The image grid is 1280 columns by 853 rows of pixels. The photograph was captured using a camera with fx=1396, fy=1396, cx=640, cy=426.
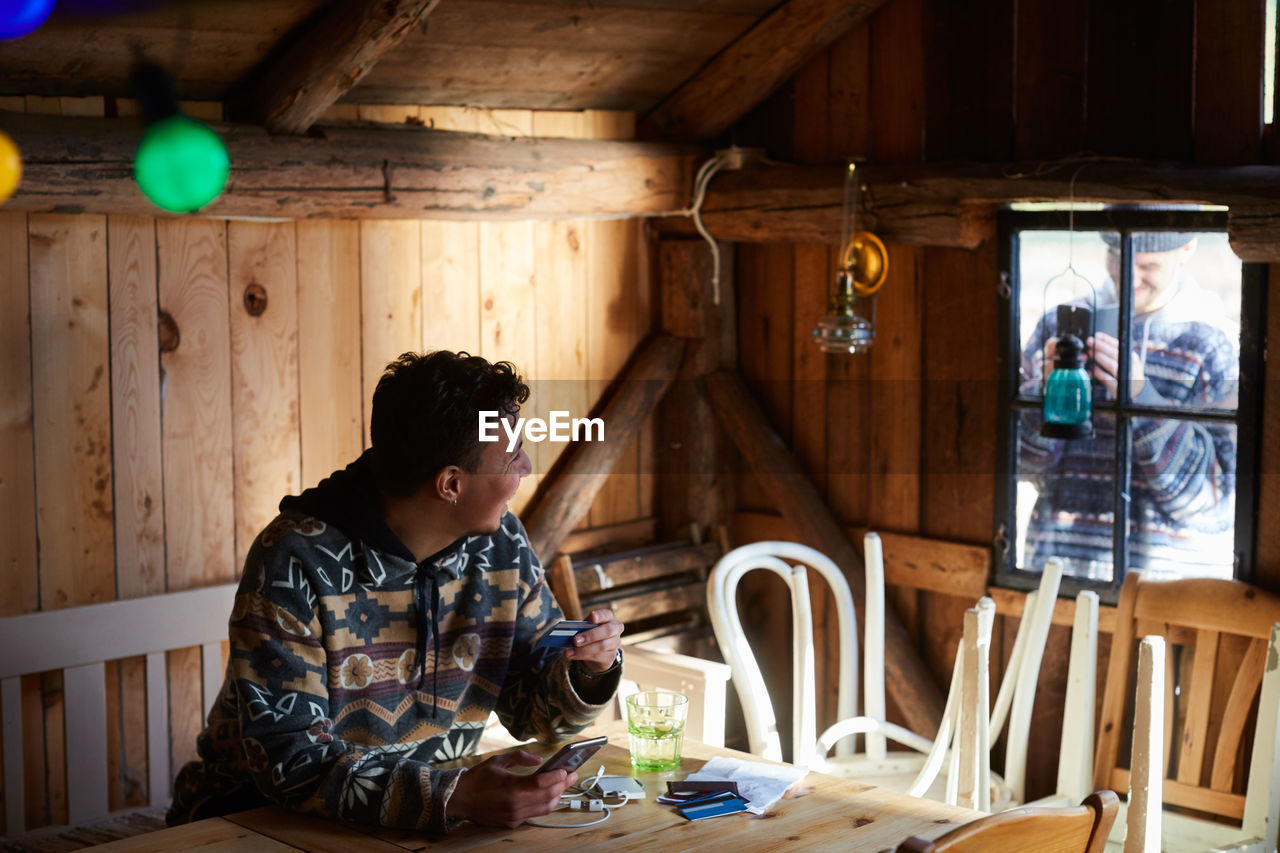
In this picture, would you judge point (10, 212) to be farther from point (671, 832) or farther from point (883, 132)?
point (883, 132)

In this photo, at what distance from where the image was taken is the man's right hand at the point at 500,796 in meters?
1.95

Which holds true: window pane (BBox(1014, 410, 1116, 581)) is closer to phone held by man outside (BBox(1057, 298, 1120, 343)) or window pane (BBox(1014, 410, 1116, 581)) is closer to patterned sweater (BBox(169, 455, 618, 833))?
phone held by man outside (BBox(1057, 298, 1120, 343))

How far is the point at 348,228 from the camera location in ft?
11.7

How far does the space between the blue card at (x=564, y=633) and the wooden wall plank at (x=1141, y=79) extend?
1.93 m

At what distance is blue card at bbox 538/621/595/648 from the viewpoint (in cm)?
231

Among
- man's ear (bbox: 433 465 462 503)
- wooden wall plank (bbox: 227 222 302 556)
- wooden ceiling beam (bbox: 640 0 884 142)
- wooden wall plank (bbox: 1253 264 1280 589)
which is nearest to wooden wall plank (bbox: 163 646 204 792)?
wooden wall plank (bbox: 227 222 302 556)

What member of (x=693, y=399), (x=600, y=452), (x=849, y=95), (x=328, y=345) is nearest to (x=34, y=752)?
(x=328, y=345)

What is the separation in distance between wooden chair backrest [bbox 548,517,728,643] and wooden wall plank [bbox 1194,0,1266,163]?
1.86m

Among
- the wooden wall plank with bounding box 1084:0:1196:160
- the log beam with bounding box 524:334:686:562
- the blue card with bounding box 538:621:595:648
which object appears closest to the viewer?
the blue card with bounding box 538:621:595:648

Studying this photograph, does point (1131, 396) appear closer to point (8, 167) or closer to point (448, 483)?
point (448, 483)

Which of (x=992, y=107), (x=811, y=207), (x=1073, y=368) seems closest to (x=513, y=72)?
(x=811, y=207)

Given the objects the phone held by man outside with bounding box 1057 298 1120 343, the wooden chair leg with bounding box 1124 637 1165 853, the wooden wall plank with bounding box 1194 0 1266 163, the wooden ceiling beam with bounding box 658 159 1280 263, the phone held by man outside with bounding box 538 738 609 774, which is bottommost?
the wooden chair leg with bounding box 1124 637 1165 853

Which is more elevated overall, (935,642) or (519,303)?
(519,303)

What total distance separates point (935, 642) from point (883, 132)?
4.73 feet
